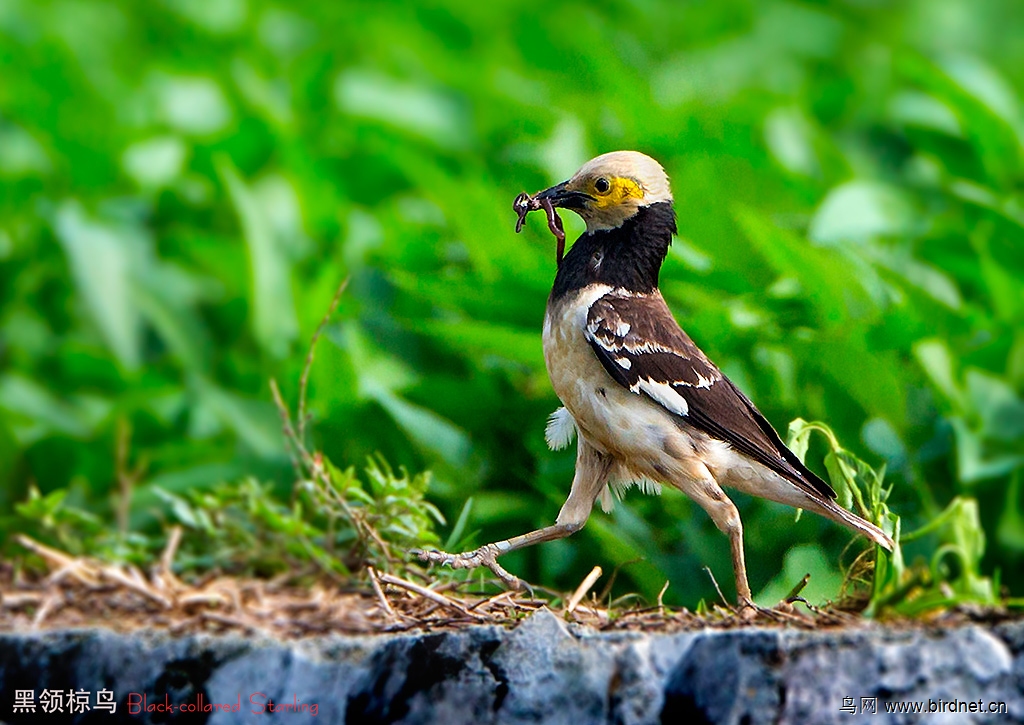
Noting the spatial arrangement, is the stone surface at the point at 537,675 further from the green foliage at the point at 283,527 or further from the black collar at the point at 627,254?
the black collar at the point at 627,254

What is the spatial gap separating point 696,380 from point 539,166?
9.25ft

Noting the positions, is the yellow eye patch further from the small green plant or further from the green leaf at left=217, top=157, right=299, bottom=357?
the green leaf at left=217, top=157, right=299, bottom=357

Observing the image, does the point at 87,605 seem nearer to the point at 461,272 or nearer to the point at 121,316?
the point at 461,272

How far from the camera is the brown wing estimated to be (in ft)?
8.22

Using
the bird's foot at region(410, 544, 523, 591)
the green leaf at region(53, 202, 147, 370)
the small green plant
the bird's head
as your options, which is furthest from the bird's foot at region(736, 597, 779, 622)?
the green leaf at region(53, 202, 147, 370)

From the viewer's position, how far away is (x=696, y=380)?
2561 millimetres

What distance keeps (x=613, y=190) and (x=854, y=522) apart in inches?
30.9

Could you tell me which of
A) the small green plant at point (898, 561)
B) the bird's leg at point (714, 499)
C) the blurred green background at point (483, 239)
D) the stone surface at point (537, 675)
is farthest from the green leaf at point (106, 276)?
the small green plant at point (898, 561)

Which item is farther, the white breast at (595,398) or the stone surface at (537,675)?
the white breast at (595,398)

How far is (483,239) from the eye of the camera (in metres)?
4.37

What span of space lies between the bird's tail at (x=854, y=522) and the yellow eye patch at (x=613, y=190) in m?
0.69

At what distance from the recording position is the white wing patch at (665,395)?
251cm

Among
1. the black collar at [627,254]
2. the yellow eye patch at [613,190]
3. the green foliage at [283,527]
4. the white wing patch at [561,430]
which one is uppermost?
the yellow eye patch at [613,190]

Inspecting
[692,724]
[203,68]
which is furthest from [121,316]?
[692,724]
